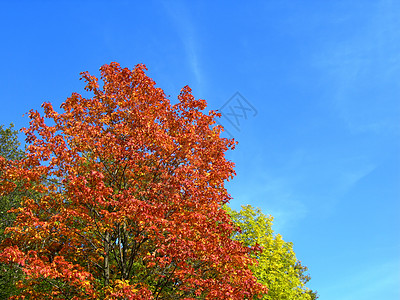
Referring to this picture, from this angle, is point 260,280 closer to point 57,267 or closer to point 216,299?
point 216,299

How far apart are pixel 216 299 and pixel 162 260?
3.34 m

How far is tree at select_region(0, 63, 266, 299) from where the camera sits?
14.2 m

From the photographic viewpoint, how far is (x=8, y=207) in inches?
1173

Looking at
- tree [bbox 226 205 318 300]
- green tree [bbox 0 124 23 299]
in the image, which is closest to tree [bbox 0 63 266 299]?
green tree [bbox 0 124 23 299]

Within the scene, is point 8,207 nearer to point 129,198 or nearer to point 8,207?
point 8,207

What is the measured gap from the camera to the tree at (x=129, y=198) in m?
14.2

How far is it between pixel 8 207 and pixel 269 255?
22.6 metres

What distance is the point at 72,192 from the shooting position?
14.6 meters

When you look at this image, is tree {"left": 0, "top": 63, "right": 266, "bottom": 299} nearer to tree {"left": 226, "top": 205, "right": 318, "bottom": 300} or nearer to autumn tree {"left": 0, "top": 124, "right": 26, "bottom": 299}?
autumn tree {"left": 0, "top": 124, "right": 26, "bottom": 299}

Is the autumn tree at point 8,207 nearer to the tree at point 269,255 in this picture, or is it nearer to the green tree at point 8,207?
the green tree at point 8,207

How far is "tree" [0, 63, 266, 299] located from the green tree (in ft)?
6.77

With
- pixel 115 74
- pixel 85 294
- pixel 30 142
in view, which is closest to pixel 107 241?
pixel 85 294

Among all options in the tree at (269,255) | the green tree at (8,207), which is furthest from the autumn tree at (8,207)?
the tree at (269,255)

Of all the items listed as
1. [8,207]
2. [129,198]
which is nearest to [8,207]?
[8,207]
